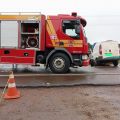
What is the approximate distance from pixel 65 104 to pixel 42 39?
8.60 metres

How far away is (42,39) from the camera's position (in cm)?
1858

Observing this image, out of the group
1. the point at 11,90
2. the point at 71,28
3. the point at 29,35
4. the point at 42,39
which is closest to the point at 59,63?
the point at 42,39

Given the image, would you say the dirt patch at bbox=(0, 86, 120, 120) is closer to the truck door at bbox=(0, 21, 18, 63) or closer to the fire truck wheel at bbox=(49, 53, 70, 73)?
the fire truck wheel at bbox=(49, 53, 70, 73)

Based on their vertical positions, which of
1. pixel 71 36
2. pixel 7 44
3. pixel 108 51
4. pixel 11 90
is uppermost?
pixel 71 36

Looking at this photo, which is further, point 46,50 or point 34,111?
point 46,50

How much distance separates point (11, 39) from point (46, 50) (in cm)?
170

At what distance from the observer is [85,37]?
19.0 m

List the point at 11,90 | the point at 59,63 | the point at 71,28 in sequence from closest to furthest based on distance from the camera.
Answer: the point at 11,90 → the point at 59,63 → the point at 71,28

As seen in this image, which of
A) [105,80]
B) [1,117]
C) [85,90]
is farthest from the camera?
[105,80]

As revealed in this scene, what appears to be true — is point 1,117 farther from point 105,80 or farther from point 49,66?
point 49,66

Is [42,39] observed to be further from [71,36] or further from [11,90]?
[11,90]

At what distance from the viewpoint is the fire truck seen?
18.6 m

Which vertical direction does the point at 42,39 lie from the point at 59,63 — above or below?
above

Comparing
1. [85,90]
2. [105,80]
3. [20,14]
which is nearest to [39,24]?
[20,14]
